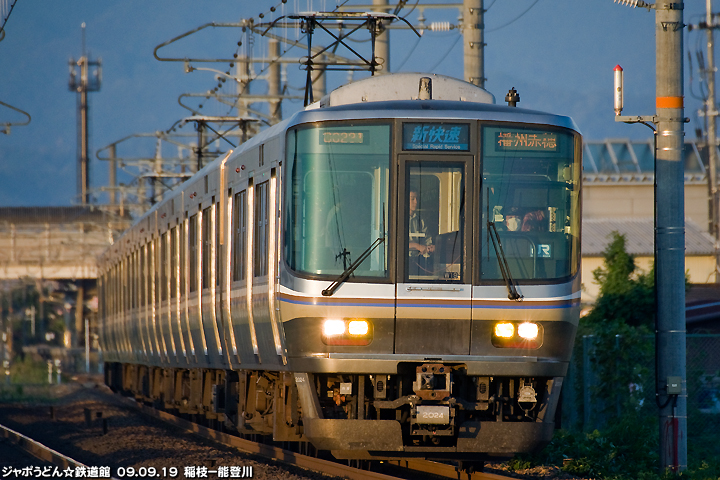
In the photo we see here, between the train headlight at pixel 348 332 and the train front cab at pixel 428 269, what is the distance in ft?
0.04

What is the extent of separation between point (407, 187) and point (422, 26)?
35.9ft

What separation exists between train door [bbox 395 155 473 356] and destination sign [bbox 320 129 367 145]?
1.26ft

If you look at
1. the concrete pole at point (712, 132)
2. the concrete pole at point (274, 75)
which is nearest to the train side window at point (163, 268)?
the concrete pole at point (274, 75)

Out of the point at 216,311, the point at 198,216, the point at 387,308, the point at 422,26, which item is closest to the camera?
the point at 387,308

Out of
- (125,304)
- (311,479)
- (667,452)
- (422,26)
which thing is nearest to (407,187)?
(311,479)

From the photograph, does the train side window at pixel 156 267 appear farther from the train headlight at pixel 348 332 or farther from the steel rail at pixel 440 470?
the train headlight at pixel 348 332

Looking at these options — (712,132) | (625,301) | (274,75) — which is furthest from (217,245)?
(712,132)

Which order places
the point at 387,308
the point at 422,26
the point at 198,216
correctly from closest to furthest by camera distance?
the point at 387,308 → the point at 198,216 → the point at 422,26

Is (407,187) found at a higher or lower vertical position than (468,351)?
higher

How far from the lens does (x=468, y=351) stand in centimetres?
934

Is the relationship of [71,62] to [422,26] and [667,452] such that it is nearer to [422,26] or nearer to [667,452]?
[422,26]

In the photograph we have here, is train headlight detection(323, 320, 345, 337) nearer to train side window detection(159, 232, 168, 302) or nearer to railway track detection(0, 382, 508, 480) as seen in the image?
railway track detection(0, 382, 508, 480)

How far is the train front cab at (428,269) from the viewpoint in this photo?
927 centimetres

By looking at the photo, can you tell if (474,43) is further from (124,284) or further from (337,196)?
(124,284)
